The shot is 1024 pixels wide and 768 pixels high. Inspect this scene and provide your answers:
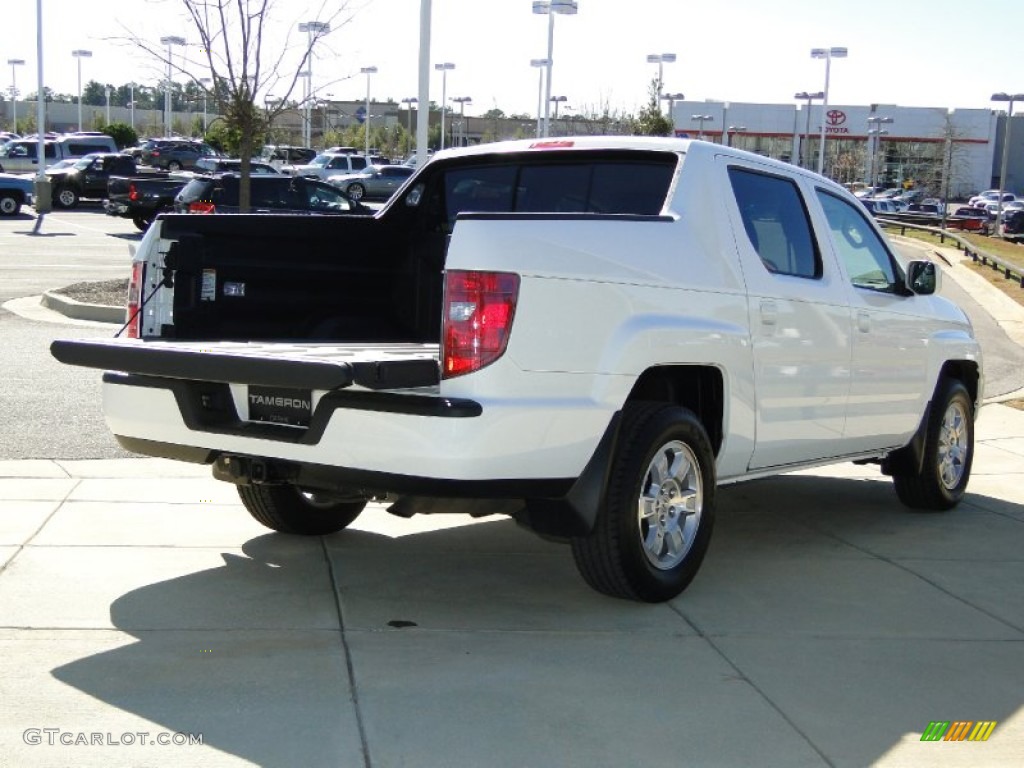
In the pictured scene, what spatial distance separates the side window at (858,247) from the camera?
7273 mm

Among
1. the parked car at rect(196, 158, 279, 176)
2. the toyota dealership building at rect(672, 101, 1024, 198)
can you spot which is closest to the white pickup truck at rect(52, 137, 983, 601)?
the parked car at rect(196, 158, 279, 176)

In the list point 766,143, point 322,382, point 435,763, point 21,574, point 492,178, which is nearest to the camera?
point 435,763

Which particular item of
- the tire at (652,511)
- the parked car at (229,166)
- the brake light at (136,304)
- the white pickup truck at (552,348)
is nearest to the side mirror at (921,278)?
the white pickup truck at (552,348)

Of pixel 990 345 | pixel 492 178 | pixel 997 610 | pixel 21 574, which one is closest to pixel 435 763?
pixel 21 574

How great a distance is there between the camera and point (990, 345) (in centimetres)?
1831

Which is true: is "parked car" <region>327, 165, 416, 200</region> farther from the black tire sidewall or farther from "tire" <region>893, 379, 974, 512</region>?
the black tire sidewall

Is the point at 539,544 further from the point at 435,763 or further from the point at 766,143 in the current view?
the point at 766,143

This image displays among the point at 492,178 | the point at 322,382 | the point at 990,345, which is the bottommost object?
the point at 990,345

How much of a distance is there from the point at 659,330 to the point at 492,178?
1.79m

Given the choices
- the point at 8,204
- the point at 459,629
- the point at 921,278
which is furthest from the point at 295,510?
the point at 8,204

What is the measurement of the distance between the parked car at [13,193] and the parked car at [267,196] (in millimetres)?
13587

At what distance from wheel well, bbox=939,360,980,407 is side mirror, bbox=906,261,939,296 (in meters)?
0.58

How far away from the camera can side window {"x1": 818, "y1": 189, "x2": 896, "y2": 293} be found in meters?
7.27

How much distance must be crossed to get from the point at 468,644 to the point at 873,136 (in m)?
82.0
